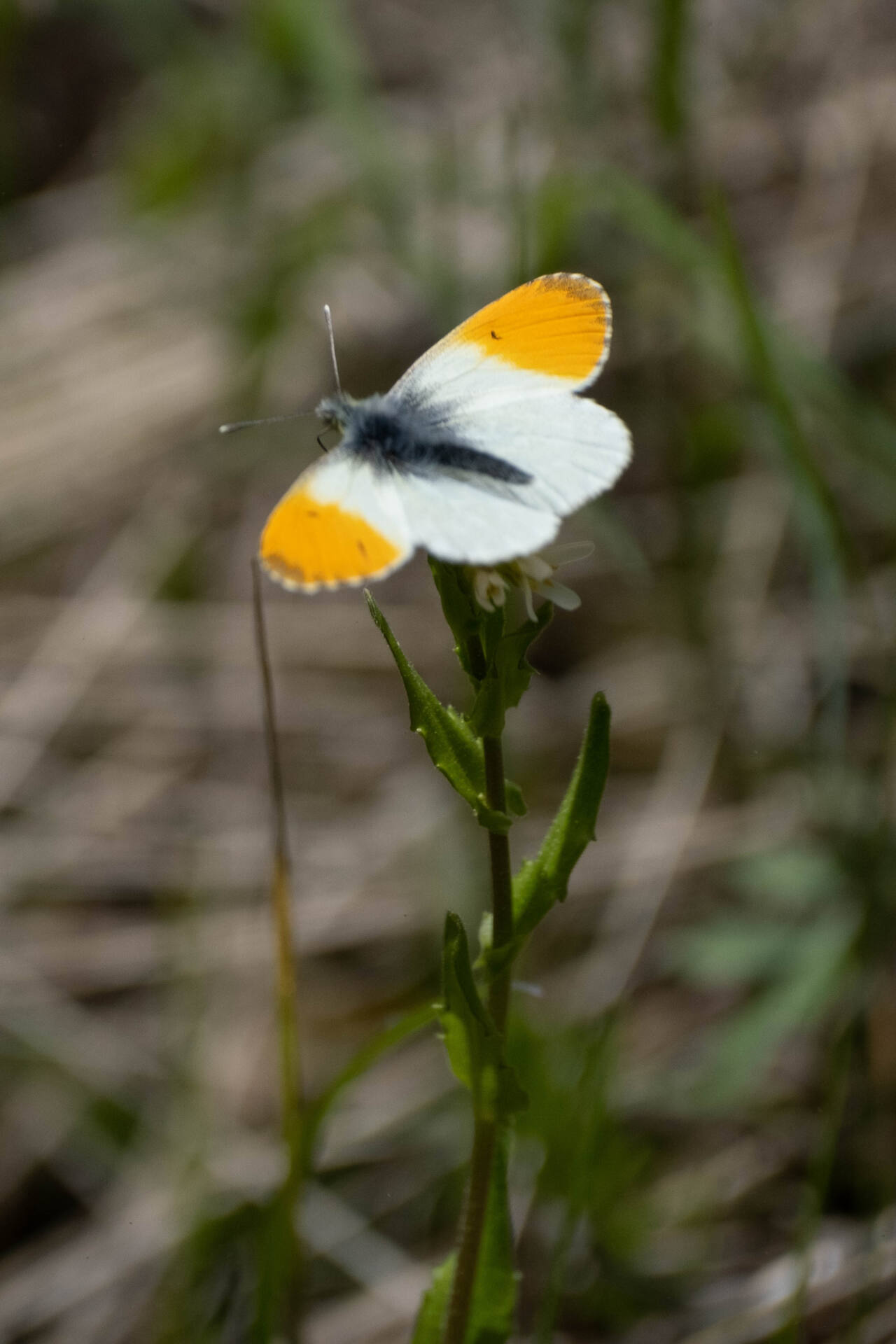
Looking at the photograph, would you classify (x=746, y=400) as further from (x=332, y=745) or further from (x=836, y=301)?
(x=332, y=745)

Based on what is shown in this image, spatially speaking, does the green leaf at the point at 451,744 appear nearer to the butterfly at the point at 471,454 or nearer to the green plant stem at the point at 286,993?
the butterfly at the point at 471,454

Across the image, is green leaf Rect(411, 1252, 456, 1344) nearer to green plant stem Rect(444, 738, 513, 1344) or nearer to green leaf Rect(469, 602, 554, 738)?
green plant stem Rect(444, 738, 513, 1344)

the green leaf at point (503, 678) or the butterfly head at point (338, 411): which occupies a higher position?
the butterfly head at point (338, 411)

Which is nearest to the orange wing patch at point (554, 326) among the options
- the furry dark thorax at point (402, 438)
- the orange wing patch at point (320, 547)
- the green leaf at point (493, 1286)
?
the furry dark thorax at point (402, 438)

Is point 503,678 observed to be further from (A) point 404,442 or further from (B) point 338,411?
(B) point 338,411

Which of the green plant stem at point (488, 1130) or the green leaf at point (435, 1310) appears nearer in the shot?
the green plant stem at point (488, 1130)

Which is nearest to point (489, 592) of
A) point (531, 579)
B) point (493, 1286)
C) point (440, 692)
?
point (531, 579)

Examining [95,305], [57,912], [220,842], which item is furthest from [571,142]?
[57,912]

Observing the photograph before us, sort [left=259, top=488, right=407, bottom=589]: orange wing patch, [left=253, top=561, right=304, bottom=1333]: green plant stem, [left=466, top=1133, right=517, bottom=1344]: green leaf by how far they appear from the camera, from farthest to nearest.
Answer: [left=253, top=561, right=304, bottom=1333]: green plant stem → [left=466, top=1133, right=517, bottom=1344]: green leaf → [left=259, top=488, right=407, bottom=589]: orange wing patch

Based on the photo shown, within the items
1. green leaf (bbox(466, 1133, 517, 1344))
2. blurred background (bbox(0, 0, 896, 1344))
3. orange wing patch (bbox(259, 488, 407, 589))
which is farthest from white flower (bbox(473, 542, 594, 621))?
green leaf (bbox(466, 1133, 517, 1344))
